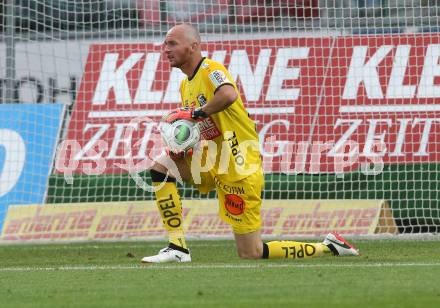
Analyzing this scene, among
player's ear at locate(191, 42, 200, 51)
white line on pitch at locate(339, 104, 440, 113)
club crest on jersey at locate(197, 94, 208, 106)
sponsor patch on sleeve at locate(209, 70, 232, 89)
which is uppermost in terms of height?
player's ear at locate(191, 42, 200, 51)

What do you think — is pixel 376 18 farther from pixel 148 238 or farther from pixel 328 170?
pixel 148 238

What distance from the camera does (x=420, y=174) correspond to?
13.9 meters

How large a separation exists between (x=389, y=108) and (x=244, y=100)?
1.82 metres

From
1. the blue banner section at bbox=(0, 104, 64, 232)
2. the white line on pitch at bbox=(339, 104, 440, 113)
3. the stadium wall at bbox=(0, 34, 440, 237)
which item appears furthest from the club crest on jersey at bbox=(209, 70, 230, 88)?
the white line on pitch at bbox=(339, 104, 440, 113)

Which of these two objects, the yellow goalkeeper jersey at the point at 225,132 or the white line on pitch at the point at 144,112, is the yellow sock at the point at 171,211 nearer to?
the yellow goalkeeper jersey at the point at 225,132

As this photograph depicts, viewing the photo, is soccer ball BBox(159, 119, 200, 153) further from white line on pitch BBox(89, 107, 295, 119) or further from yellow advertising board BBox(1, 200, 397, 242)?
white line on pitch BBox(89, 107, 295, 119)

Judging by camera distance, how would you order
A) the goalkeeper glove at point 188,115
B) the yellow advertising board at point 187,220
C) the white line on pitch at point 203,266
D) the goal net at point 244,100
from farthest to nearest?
the goal net at point 244,100, the yellow advertising board at point 187,220, the goalkeeper glove at point 188,115, the white line on pitch at point 203,266

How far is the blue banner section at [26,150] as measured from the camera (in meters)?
13.9

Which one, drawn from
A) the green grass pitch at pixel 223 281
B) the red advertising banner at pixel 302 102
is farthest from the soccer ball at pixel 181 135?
the red advertising banner at pixel 302 102

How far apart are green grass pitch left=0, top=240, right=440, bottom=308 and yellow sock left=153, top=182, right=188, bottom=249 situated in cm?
29

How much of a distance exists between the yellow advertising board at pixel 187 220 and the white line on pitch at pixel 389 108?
146 cm

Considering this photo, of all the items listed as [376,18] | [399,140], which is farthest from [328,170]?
[376,18]

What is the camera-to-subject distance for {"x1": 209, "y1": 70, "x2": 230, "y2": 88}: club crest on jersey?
9195 mm

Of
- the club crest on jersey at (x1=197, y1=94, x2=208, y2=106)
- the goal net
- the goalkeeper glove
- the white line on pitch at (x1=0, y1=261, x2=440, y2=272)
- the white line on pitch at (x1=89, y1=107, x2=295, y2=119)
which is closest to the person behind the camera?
the white line on pitch at (x1=0, y1=261, x2=440, y2=272)
